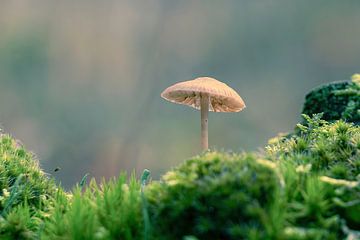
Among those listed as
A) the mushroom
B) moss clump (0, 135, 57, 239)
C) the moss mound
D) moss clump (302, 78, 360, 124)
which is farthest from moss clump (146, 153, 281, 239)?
moss clump (302, 78, 360, 124)

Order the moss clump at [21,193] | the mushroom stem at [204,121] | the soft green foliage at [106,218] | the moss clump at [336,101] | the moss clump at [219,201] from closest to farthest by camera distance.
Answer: the moss clump at [219,201] < the soft green foliage at [106,218] < the moss clump at [21,193] < the mushroom stem at [204,121] < the moss clump at [336,101]

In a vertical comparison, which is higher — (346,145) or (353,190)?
(346,145)

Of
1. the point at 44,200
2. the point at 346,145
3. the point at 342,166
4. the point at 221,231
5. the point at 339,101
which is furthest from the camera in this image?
the point at 339,101

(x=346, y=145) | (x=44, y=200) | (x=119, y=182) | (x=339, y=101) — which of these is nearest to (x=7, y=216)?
(x=44, y=200)

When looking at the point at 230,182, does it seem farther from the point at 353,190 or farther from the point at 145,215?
the point at 353,190

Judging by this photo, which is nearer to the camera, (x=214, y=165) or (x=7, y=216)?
(x=214, y=165)

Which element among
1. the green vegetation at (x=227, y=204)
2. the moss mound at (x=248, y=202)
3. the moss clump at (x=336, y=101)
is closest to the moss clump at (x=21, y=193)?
the green vegetation at (x=227, y=204)

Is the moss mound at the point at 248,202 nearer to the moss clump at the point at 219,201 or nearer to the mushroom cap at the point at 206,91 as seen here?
the moss clump at the point at 219,201
